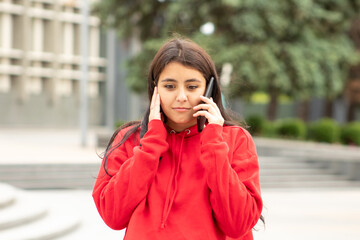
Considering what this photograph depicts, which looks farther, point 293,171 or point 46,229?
point 293,171

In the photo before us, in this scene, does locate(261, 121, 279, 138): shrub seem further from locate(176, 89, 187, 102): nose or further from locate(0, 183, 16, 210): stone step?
locate(176, 89, 187, 102): nose

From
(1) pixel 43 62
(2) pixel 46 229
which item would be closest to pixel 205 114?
(2) pixel 46 229

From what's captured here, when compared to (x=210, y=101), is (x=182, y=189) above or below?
below

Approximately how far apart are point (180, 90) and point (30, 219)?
592 cm

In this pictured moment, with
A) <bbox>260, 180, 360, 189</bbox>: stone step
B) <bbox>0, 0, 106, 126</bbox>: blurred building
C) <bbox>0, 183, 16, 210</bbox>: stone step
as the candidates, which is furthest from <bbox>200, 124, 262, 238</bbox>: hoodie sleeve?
<bbox>0, 0, 106, 126</bbox>: blurred building

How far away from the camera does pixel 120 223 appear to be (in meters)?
1.84

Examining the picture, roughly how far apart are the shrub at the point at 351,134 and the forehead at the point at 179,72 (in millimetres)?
17197

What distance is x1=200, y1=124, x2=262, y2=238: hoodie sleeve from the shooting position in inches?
68.1

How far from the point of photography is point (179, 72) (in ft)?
5.92

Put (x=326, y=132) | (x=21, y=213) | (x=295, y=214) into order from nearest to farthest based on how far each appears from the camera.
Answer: (x=21, y=213)
(x=295, y=214)
(x=326, y=132)

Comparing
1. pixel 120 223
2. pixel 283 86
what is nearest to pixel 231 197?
pixel 120 223

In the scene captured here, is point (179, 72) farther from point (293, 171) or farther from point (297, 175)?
point (293, 171)

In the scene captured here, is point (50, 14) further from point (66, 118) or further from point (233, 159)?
point (233, 159)

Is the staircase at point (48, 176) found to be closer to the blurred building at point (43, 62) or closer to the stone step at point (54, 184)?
the stone step at point (54, 184)
